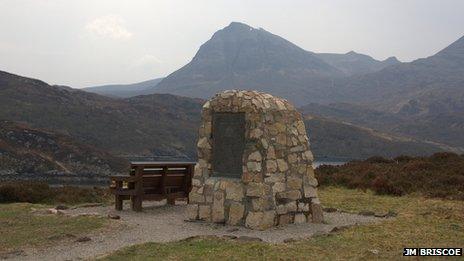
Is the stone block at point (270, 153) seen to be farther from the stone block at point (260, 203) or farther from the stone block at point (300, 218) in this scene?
the stone block at point (300, 218)

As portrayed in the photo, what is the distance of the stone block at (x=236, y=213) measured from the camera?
12.0 metres

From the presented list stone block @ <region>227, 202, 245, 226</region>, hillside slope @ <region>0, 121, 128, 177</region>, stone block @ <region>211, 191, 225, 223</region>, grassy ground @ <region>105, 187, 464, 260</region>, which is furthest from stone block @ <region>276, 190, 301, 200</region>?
hillside slope @ <region>0, 121, 128, 177</region>

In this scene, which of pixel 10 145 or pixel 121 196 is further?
pixel 10 145

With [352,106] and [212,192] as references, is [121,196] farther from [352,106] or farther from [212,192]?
[352,106]

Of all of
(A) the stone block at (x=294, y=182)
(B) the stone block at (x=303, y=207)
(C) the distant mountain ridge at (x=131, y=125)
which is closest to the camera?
(A) the stone block at (x=294, y=182)

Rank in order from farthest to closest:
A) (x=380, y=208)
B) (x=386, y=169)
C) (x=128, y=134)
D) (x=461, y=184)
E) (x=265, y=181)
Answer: (x=128, y=134)
(x=386, y=169)
(x=461, y=184)
(x=380, y=208)
(x=265, y=181)

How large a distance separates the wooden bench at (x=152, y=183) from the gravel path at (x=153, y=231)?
0.42 m

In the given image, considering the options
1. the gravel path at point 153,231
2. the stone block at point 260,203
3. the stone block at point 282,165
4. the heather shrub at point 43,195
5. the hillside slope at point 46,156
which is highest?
the stone block at point 282,165

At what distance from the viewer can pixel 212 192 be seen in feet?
41.3

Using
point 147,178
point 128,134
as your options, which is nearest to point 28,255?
point 147,178

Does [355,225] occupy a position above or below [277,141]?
below

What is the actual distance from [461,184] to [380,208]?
488 cm

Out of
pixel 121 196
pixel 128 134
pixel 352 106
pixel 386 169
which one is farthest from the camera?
→ pixel 352 106

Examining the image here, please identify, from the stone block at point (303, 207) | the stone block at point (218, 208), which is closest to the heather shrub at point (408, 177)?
the stone block at point (303, 207)
